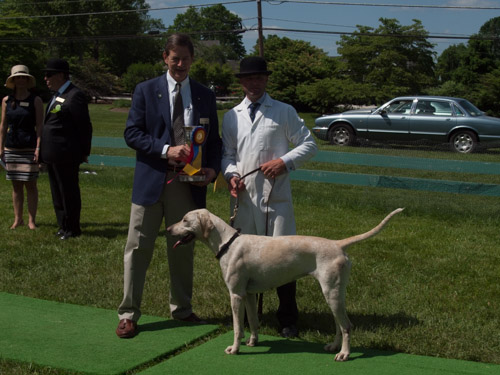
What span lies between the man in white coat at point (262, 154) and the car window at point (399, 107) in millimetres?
14942

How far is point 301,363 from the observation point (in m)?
4.30

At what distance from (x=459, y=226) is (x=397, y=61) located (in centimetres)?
3002

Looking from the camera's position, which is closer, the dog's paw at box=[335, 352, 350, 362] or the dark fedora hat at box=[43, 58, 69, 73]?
the dog's paw at box=[335, 352, 350, 362]

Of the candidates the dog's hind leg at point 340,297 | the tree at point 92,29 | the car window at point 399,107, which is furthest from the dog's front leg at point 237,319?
the tree at point 92,29

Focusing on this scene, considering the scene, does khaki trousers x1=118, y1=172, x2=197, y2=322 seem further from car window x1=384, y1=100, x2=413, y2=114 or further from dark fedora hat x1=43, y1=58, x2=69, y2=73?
car window x1=384, y1=100, x2=413, y2=114

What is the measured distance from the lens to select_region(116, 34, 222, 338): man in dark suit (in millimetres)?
4719

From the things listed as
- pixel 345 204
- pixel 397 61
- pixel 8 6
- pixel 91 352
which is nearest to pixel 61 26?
pixel 8 6

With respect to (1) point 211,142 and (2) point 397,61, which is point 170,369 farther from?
(2) point 397,61

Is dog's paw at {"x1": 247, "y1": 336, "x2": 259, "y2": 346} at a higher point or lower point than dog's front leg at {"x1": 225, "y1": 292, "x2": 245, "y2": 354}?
lower

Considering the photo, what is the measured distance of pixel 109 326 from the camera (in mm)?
Answer: 5125

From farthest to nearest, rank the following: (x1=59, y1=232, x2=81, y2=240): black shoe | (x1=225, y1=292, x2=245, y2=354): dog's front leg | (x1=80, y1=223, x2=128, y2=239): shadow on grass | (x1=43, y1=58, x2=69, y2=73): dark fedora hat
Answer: (x1=80, y1=223, x2=128, y2=239): shadow on grass → (x1=59, y1=232, x2=81, y2=240): black shoe → (x1=43, y1=58, x2=69, y2=73): dark fedora hat → (x1=225, y1=292, x2=245, y2=354): dog's front leg

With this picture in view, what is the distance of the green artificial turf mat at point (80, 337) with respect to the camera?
4312 mm

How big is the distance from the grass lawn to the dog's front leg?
695mm

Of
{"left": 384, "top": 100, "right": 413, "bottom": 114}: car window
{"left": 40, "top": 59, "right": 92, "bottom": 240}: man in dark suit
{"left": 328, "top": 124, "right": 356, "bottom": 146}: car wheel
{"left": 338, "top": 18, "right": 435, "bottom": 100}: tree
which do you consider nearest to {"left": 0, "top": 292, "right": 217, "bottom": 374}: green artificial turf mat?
{"left": 40, "top": 59, "right": 92, "bottom": 240}: man in dark suit
